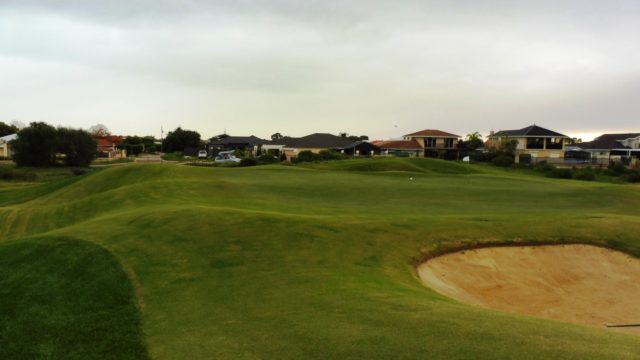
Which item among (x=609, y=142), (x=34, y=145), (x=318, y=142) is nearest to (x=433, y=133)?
(x=318, y=142)

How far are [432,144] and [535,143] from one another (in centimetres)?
2157

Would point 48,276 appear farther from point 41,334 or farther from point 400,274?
point 400,274

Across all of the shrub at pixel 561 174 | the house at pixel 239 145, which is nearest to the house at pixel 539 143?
the shrub at pixel 561 174

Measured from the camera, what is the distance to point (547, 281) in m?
16.0

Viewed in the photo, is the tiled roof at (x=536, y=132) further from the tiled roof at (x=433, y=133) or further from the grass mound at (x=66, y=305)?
the grass mound at (x=66, y=305)

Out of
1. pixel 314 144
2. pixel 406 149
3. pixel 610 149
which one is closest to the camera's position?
pixel 406 149

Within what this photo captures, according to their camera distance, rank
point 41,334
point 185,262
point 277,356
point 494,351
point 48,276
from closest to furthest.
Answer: point 494,351 → point 277,356 → point 41,334 → point 48,276 → point 185,262

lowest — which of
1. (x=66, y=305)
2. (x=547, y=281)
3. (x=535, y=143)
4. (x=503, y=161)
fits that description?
(x=547, y=281)

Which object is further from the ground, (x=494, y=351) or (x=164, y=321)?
(x=494, y=351)

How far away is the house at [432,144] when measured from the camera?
106m

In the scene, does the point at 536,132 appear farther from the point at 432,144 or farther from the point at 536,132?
the point at 432,144

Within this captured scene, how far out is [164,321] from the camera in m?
10.0

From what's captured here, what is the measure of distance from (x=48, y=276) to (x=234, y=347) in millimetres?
7451

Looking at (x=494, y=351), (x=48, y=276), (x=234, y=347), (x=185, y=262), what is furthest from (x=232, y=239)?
(x=494, y=351)
